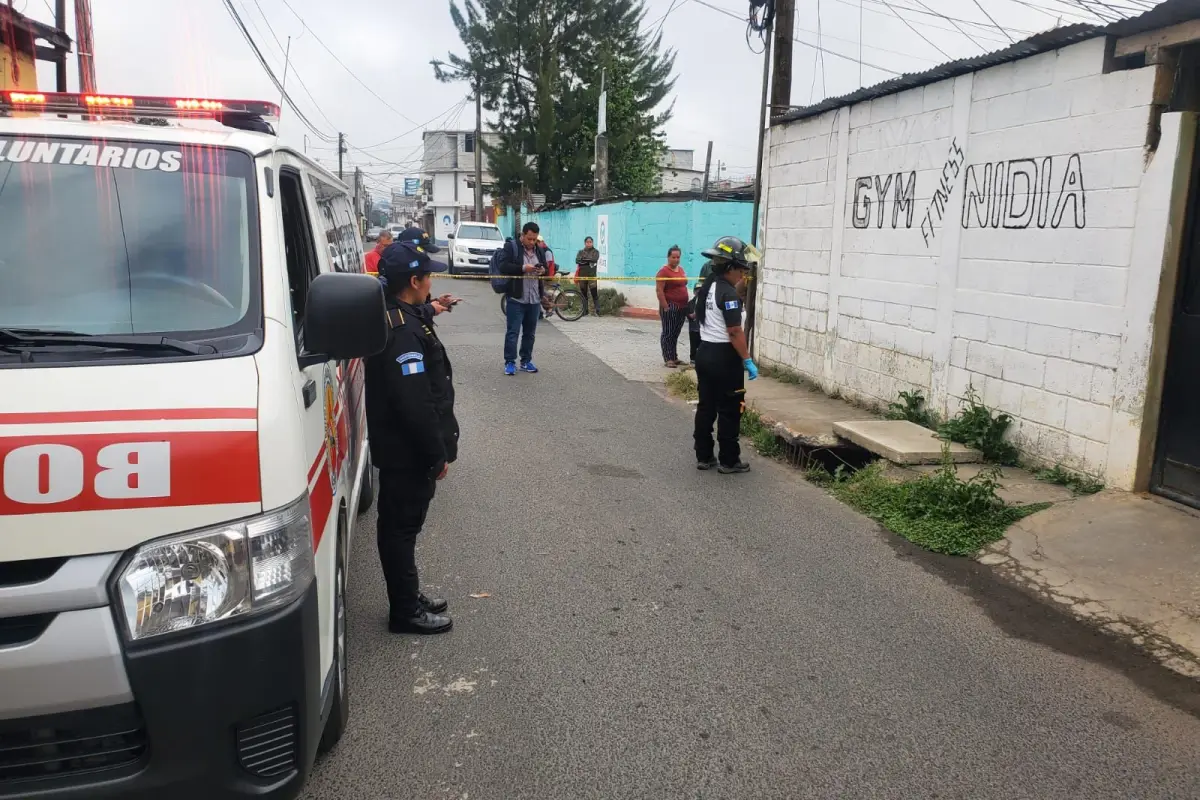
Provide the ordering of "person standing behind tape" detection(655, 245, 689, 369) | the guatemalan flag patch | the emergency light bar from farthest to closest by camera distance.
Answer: "person standing behind tape" detection(655, 245, 689, 369) → the guatemalan flag patch → the emergency light bar

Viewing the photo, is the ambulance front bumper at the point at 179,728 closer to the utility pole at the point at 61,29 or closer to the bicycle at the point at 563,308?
the utility pole at the point at 61,29

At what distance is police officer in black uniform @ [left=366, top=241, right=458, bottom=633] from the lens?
382 centimetres

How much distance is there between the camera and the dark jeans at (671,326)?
12.6 m

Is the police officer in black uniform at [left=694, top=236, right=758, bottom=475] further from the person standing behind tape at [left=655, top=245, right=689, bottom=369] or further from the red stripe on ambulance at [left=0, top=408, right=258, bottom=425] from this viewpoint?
the red stripe on ambulance at [left=0, top=408, right=258, bottom=425]

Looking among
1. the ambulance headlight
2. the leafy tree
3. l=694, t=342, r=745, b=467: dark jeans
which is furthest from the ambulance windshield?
the leafy tree

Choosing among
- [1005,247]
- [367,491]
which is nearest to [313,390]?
[367,491]

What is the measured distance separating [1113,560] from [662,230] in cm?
1721

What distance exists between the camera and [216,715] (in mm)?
2363

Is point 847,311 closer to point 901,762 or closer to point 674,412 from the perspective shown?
point 674,412

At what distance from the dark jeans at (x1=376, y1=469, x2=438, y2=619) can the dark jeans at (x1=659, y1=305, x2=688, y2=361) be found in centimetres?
870

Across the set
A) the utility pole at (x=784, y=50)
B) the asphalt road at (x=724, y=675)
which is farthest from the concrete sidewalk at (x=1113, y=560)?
the utility pole at (x=784, y=50)

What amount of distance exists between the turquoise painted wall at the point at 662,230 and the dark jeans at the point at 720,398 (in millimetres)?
13048

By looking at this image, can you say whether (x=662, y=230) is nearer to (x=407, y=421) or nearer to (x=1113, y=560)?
(x=1113, y=560)

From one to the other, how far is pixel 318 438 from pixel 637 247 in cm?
1952
